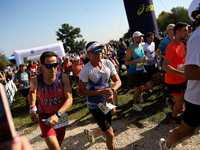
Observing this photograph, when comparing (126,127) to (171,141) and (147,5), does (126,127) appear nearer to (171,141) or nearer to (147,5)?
(171,141)

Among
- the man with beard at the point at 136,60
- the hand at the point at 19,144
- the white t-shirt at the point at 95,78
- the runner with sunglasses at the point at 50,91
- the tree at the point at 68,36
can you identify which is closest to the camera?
the hand at the point at 19,144

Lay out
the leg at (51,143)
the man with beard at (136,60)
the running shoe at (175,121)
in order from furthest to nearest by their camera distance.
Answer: the man with beard at (136,60)
the running shoe at (175,121)
the leg at (51,143)

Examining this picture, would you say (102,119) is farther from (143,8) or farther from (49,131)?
(143,8)

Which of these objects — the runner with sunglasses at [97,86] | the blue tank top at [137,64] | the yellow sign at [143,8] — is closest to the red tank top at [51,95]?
the runner with sunglasses at [97,86]

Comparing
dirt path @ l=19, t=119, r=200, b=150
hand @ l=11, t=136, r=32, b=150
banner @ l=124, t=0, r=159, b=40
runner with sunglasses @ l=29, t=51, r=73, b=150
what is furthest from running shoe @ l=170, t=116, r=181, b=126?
banner @ l=124, t=0, r=159, b=40

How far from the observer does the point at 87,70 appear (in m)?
2.55

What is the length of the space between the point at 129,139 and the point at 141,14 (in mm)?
7581

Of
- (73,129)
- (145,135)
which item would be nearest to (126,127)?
(145,135)

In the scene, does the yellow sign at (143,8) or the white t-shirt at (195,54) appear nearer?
the white t-shirt at (195,54)

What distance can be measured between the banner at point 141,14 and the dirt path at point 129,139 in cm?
658

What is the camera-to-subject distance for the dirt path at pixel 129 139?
2.87 m

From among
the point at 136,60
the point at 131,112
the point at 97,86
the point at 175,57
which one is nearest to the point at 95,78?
the point at 97,86

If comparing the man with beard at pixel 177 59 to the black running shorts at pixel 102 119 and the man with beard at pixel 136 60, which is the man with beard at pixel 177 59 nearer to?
the man with beard at pixel 136 60

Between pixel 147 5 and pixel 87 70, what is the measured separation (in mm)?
7792
